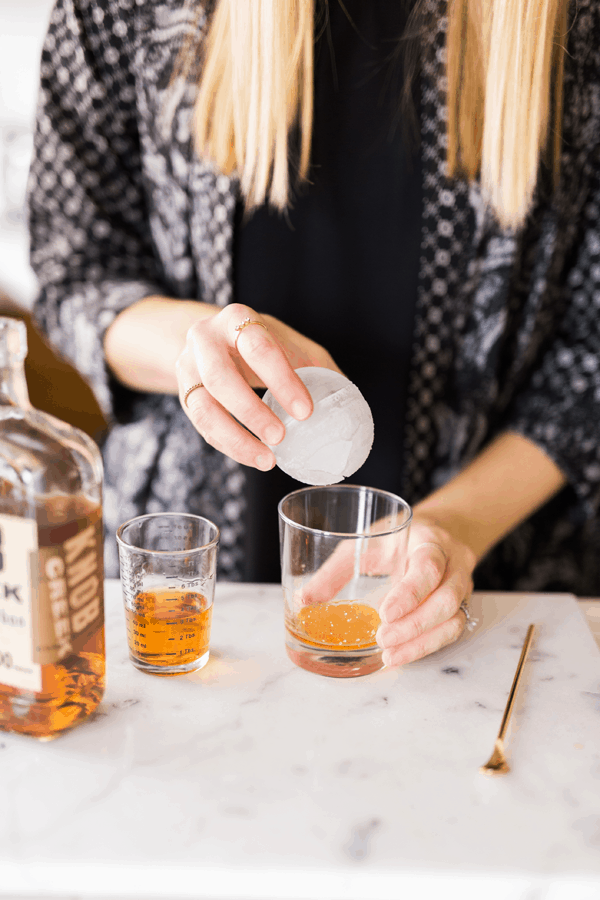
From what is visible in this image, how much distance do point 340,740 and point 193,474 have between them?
0.60m

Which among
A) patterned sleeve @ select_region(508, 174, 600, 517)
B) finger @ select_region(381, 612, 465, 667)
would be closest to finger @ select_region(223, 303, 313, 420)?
finger @ select_region(381, 612, 465, 667)

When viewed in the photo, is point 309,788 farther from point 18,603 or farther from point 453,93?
point 453,93

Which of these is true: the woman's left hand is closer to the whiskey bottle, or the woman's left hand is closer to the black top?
the whiskey bottle

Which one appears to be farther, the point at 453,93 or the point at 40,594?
the point at 453,93

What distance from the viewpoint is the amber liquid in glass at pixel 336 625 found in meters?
0.65

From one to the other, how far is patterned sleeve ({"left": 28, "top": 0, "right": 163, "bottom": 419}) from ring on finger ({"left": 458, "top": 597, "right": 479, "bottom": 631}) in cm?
60

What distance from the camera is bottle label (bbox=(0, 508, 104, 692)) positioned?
0.51 meters

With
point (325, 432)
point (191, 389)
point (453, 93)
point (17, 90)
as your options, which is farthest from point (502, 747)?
point (17, 90)

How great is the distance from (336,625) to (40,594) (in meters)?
0.27

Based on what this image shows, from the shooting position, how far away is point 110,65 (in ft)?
3.36

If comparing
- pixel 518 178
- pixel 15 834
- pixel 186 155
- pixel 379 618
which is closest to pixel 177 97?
pixel 186 155

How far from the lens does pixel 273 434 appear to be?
597 mm

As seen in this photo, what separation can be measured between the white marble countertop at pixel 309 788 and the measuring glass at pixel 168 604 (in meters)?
0.02

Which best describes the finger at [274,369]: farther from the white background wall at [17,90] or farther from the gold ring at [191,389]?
the white background wall at [17,90]
